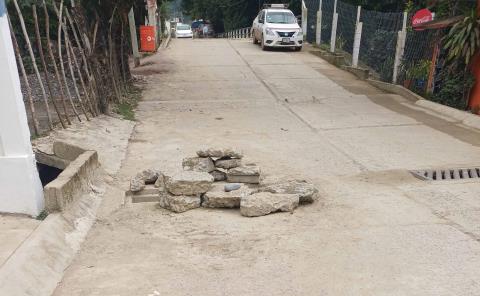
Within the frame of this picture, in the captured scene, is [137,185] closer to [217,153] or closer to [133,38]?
[217,153]

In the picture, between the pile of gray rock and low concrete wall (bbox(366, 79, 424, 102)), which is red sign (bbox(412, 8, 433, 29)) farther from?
the pile of gray rock

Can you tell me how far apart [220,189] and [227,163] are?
0.45 meters

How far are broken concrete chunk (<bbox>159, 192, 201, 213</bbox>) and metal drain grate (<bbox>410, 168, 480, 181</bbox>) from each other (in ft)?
9.64

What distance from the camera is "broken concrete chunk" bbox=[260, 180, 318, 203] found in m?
4.88

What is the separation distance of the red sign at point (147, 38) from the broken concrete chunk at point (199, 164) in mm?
13350

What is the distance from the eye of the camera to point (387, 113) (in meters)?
9.55

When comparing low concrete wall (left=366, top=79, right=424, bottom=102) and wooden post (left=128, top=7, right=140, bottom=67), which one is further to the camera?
wooden post (left=128, top=7, right=140, bottom=67)

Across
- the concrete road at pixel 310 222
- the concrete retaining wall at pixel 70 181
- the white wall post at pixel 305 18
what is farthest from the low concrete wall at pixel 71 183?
the white wall post at pixel 305 18

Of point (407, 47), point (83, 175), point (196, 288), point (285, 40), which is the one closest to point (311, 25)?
point (285, 40)

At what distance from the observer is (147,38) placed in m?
17.7

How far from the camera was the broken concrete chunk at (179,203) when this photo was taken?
473 centimetres

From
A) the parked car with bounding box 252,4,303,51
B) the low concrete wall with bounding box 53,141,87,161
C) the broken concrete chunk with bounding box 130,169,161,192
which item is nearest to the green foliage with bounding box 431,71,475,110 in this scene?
the broken concrete chunk with bounding box 130,169,161,192

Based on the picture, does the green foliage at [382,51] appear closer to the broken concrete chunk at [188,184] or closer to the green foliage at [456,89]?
the green foliage at [456,89]

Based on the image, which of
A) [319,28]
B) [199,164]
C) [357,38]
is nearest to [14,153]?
[199,164]
